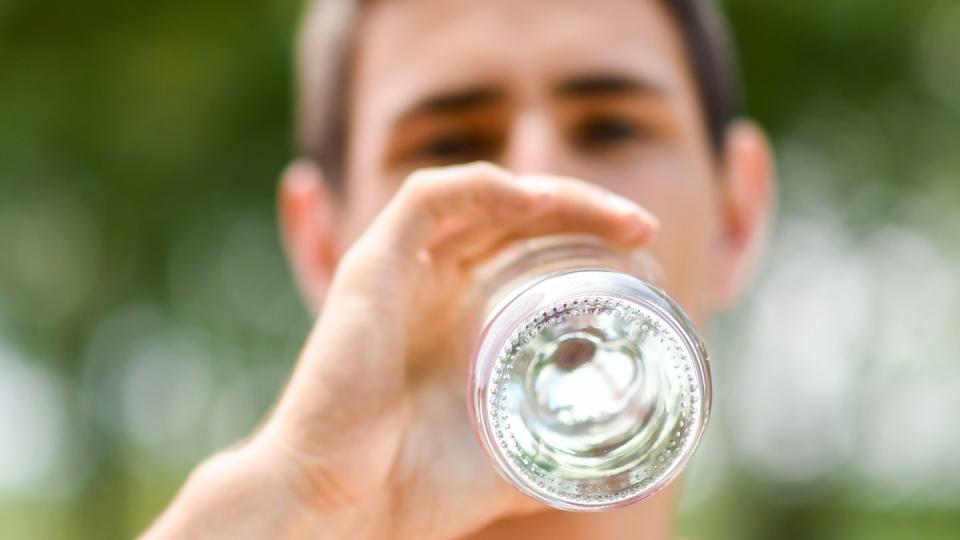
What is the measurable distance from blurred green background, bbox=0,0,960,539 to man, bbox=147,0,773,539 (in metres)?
6.94

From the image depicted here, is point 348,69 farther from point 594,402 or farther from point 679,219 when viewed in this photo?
point 594,402

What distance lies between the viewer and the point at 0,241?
33.1ft

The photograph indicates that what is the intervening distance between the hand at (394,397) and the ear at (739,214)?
852mm

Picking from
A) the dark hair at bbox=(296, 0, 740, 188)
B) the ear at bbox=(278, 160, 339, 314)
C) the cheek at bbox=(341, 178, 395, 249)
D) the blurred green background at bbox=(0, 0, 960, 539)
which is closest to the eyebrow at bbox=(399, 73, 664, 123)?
the cheek at bbox=(341, 178, 395, 249)

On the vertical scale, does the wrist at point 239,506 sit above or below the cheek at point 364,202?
below

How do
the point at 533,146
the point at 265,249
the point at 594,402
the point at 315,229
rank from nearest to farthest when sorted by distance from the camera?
the point at 594,402 → the point at 533,146 → the point at 315,229 → the point at 265,249

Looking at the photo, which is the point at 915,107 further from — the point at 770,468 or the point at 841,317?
the point at 770,468

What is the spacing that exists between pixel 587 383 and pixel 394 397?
1.04 ft

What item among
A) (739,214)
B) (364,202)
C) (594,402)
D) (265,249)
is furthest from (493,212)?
(265,249)

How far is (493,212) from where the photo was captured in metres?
1.59

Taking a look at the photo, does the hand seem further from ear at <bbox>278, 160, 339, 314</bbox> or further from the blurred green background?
the blurred green background

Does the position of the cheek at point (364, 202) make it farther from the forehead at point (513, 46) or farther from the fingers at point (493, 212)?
the fingers at point (493, 212)

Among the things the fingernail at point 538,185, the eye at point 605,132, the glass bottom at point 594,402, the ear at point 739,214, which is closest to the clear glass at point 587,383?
the glass bottom at point 594,402

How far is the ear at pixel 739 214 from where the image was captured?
2395 millimetres
